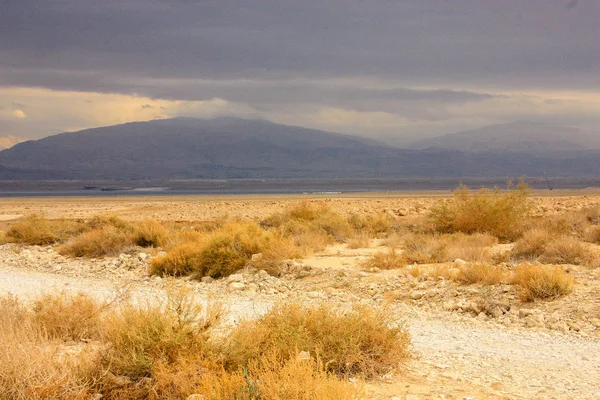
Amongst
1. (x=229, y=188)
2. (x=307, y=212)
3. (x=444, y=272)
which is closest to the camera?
(x=444, y=272)

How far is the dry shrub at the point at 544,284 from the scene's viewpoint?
12977 millimetres

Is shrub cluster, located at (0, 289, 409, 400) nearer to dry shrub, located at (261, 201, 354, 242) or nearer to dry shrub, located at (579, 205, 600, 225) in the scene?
dry shrub, located at (261, 201, 354, 242)

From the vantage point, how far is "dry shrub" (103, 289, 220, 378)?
7.26m

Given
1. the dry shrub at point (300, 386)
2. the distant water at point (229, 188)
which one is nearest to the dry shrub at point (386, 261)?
the dry shrub at point (300, 386)

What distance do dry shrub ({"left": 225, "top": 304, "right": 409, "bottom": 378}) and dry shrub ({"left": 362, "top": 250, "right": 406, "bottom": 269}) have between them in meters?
9.24

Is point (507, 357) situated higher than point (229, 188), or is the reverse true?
point (507, 357)

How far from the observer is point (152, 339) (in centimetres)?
741

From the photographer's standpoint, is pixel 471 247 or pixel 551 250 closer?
pixel 551 250

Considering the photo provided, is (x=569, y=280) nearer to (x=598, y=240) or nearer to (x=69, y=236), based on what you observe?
(x=598, y=240)

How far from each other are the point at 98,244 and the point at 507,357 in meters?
19.0

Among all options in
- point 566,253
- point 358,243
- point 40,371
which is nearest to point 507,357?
point 40,371

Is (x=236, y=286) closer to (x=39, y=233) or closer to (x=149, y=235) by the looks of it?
(x=149, y=235)

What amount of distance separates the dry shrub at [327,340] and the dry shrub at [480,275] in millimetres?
6476

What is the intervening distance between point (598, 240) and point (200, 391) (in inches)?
708
